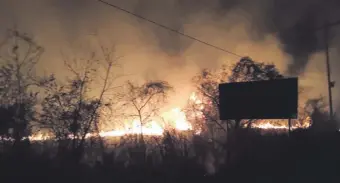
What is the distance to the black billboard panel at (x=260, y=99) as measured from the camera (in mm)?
20562

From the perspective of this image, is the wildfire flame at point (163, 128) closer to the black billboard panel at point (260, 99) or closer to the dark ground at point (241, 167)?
the dark ground at point (241, 167)

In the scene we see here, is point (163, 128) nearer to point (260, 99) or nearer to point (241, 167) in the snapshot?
point (241, 167)

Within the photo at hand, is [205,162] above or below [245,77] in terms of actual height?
below

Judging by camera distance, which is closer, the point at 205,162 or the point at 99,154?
the point at 99,154

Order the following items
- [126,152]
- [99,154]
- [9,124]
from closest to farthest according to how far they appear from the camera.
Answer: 1. [9,124]
2. [99,154]
3. [126,152]

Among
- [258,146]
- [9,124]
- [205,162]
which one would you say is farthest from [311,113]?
[9,124]

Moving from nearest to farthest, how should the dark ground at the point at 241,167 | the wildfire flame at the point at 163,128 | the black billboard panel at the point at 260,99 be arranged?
1. the dark ground at the point at 241,167
2. the wildfire flame at the point at 163,128
3. the black billboard panel at the point at 260,99

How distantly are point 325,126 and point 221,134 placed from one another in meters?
12.5

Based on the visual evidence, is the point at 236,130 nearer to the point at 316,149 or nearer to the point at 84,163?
the point at 316,149

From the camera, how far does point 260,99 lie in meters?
21.0

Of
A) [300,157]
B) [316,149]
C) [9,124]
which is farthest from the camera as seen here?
[316,149]

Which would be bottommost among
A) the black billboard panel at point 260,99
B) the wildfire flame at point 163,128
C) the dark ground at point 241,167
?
the dark ground at point 241,167

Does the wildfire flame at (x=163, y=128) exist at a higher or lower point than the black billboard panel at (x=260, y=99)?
lower

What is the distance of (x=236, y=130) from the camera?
2231cm
